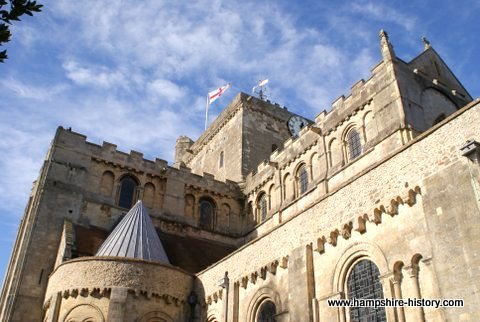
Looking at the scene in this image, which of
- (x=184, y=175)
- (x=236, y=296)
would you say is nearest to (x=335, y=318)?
(x=236, y=296)

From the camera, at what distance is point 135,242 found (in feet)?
86.4

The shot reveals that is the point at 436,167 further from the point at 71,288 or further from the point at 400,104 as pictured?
the point at 71,288

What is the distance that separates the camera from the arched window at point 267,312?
20.5 metres

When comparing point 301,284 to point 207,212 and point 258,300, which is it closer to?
point 258,300

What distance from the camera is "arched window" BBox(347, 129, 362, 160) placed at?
2780 cm

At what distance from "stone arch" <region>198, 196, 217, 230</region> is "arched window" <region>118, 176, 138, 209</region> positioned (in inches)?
200

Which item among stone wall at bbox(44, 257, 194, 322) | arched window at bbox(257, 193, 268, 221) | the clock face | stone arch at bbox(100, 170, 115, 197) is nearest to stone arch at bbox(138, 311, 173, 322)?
stone wall at bbox(44, 257, 194, 322)

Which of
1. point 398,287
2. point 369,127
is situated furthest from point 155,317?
point 369,127

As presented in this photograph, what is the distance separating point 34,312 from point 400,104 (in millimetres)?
21584

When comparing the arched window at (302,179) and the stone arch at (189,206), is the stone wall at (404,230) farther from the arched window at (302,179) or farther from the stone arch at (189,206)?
the stone arch at (189,206)

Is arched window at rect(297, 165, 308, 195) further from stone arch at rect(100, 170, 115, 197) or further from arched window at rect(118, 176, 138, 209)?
stone arch at rect(100, 170, 115, 197)

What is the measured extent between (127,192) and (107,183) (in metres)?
1.53

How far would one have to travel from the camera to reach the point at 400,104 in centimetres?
2514

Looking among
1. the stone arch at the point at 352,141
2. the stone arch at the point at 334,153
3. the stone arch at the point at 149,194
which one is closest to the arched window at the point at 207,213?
the stone arch at the point at 149,194
